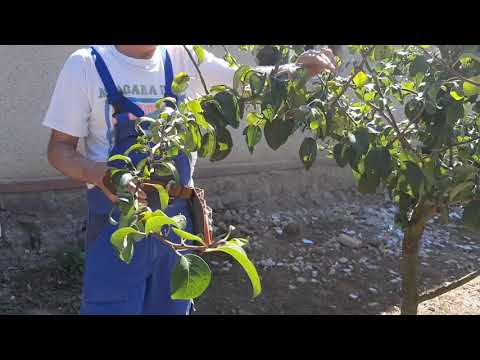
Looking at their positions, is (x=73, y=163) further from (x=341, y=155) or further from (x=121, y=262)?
(x=341, y=155)

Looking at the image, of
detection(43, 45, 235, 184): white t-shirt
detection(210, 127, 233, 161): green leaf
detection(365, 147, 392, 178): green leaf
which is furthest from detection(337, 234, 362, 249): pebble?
detection(210, 127, 233, 161): green leaf

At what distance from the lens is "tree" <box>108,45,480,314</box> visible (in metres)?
1.22

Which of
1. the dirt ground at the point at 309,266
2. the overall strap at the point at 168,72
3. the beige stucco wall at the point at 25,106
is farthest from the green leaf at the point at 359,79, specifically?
the beige stucco wall at the point at 25,106

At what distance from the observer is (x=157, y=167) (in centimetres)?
124

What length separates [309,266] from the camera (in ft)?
14.1

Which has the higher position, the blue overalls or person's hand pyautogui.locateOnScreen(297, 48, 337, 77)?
person's hand pyautogui.locateOnScreen(297, 48, 337, 77)

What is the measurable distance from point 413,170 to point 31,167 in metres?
3.17

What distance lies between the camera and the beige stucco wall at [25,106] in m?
4.19

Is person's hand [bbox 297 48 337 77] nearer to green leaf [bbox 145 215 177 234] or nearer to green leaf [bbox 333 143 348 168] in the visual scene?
green leaf [bbox 333 143 348 168]

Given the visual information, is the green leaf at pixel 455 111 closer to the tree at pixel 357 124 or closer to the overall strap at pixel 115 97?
the tree at pixel 357 124

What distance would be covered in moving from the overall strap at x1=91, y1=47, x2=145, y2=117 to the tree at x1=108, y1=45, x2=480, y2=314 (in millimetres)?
347

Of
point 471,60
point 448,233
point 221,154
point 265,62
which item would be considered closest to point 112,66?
point 265,62

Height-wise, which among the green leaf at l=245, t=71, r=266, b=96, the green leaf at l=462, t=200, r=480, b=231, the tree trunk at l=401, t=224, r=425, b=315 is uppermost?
the green leaf at l=245, t=71, r=266, b=96

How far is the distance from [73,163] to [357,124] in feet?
2.86
